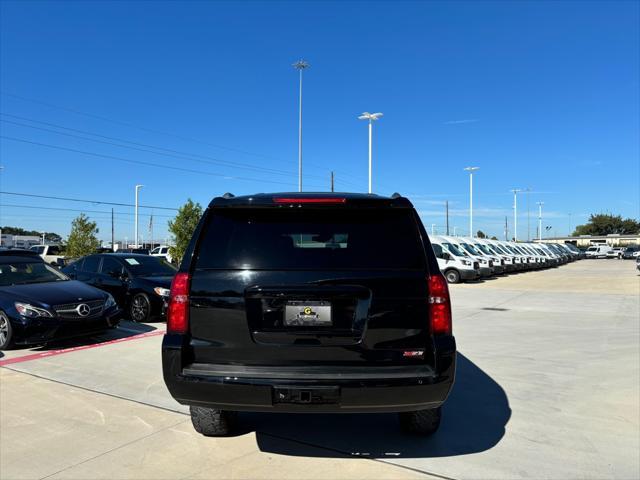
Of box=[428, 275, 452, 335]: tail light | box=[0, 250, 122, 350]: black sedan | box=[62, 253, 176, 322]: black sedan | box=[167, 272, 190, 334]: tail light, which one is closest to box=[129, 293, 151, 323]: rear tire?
box=[62, 253, 176, 322]: black sedan

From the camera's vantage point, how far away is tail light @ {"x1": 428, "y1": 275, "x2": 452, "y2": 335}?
317 cm

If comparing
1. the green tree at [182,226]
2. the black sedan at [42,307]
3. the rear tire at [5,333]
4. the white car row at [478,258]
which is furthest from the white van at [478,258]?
the rear tire at [5,333]

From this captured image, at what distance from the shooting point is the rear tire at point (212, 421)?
3.84 metres

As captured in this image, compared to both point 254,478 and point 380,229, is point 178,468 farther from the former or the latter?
point 380,229

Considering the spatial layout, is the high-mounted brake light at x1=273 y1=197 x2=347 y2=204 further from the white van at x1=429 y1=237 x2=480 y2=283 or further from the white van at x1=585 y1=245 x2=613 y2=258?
the white van at x1=585 y1=245 x2=613 y2=258

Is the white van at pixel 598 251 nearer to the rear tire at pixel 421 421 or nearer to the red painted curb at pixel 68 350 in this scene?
the red painted curb at pixel 68 350

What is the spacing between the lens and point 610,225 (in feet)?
417

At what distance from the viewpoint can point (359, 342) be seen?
3.08m

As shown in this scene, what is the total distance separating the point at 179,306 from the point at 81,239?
93.9 feet

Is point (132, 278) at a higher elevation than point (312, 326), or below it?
below

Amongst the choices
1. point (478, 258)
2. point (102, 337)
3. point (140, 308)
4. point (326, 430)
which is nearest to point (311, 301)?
point (326, 430)

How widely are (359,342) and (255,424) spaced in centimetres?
179

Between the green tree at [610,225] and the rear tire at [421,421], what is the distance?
470 ft

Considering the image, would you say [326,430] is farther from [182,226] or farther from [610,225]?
[610,225]
